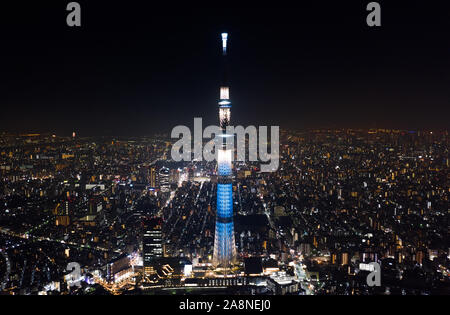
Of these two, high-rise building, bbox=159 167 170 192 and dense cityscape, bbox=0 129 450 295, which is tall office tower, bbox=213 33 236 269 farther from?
high-rise building, bbox=159 167 170 192

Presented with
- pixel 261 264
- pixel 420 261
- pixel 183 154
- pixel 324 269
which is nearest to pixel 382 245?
pixel 420 261

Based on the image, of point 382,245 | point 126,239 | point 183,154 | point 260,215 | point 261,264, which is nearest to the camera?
point 261,264

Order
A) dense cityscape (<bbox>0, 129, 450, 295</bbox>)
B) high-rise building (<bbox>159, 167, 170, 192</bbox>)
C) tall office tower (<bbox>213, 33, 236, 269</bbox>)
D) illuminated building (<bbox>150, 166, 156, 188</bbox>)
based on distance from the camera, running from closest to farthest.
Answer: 1. dense cityscape (<bbox>0, 129, 450, 295</bbox>)
2. tall office tower (<bbox>213, 33, 236, 269</bbox>)
3. illuminated building (<bbox>150, 166, 156, 188</bbox>)
4. high-rise building (<bbox>159, 167, 170, 192</bbox>)

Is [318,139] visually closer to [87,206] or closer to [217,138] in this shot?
[217,138]

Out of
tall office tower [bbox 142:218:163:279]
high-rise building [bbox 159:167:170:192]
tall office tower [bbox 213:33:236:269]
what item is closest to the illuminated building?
high-rise building [bbox 159:167:170:192]

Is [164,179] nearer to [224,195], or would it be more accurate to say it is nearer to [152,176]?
[152,176]

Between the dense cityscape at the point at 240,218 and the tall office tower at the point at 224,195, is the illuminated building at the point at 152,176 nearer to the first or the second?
the dense cityscape at the point at 240,218
